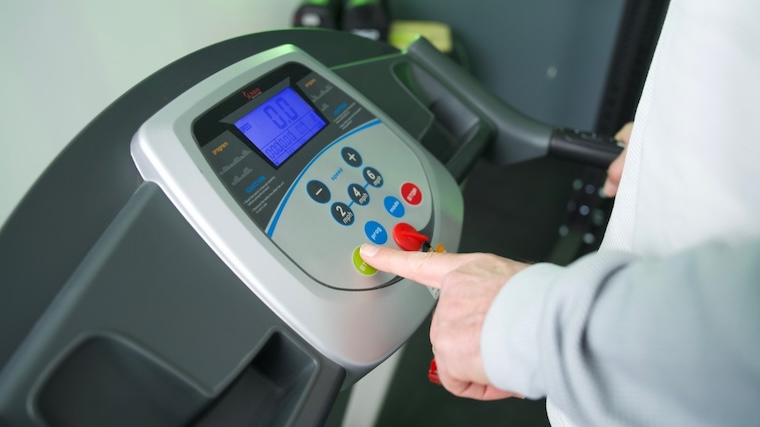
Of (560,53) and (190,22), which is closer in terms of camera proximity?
→ (190,22)

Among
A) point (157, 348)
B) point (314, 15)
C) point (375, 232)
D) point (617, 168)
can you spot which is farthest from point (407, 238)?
point (314, 15)

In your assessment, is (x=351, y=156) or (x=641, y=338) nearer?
(x=641, y=338)

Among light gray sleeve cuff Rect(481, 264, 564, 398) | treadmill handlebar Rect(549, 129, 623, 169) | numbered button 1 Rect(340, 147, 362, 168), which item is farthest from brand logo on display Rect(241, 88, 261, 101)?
treadmill handlebar Rect(549, 129, 623, 169)

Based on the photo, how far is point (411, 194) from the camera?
0.68 m

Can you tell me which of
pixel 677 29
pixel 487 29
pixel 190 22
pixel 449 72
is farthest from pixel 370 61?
pixel 487 29

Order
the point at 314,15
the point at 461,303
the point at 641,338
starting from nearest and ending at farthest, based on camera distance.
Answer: the point at 641,338, the point at 461,303, the point at 314,15

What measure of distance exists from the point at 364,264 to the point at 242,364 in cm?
16

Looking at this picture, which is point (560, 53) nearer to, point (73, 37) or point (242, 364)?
point (73, 37)

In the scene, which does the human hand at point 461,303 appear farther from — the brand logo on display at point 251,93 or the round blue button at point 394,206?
the brand logo on display at point 251,93

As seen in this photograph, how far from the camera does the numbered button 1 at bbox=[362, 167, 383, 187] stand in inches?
25.7

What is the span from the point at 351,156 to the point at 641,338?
39 centimetres

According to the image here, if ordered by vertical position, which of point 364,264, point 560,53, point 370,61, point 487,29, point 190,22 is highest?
point 190,22

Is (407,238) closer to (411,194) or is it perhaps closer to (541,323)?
(411,194)

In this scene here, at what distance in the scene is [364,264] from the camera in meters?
0.59
